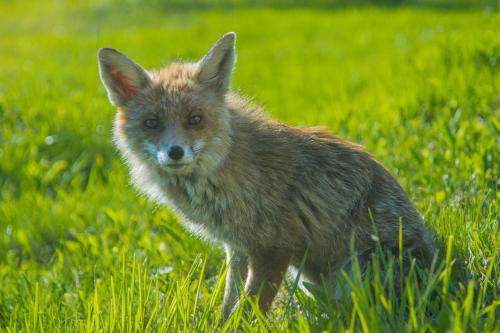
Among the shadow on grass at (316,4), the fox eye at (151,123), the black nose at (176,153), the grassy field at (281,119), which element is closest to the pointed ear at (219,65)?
the fox eye at (151,123)

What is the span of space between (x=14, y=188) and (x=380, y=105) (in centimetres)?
452

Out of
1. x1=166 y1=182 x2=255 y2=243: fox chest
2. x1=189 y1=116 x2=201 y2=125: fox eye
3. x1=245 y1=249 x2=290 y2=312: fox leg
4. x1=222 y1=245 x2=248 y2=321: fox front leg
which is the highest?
x1=189 y1=116 x2=201 y2=125: fox eye

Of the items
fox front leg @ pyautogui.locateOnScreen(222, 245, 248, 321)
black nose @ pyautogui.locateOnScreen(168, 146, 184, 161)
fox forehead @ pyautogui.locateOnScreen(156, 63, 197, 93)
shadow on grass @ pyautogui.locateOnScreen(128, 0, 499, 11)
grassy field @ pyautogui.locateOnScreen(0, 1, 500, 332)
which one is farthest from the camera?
shadow on grass @ pyautogui.locateOnScreen(128, 0, 499, 11)

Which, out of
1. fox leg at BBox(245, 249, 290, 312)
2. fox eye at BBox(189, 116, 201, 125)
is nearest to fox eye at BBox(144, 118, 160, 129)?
fox eye at BBox(189, 116, 201, 125)

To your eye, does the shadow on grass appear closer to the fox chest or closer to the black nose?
the fox chest

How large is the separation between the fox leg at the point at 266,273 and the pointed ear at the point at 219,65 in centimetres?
121

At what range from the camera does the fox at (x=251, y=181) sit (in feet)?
14.3

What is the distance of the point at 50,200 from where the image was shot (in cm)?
766

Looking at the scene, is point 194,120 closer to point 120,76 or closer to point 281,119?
point 120,76

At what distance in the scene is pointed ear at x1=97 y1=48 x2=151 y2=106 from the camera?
4.71 metres

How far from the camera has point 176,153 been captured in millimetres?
4262

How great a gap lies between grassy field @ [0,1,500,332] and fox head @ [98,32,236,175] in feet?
2.22

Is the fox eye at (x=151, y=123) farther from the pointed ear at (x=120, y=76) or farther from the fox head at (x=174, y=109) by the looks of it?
the pointed ear at (x=120, y=76)

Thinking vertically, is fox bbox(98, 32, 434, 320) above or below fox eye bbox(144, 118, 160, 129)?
below
